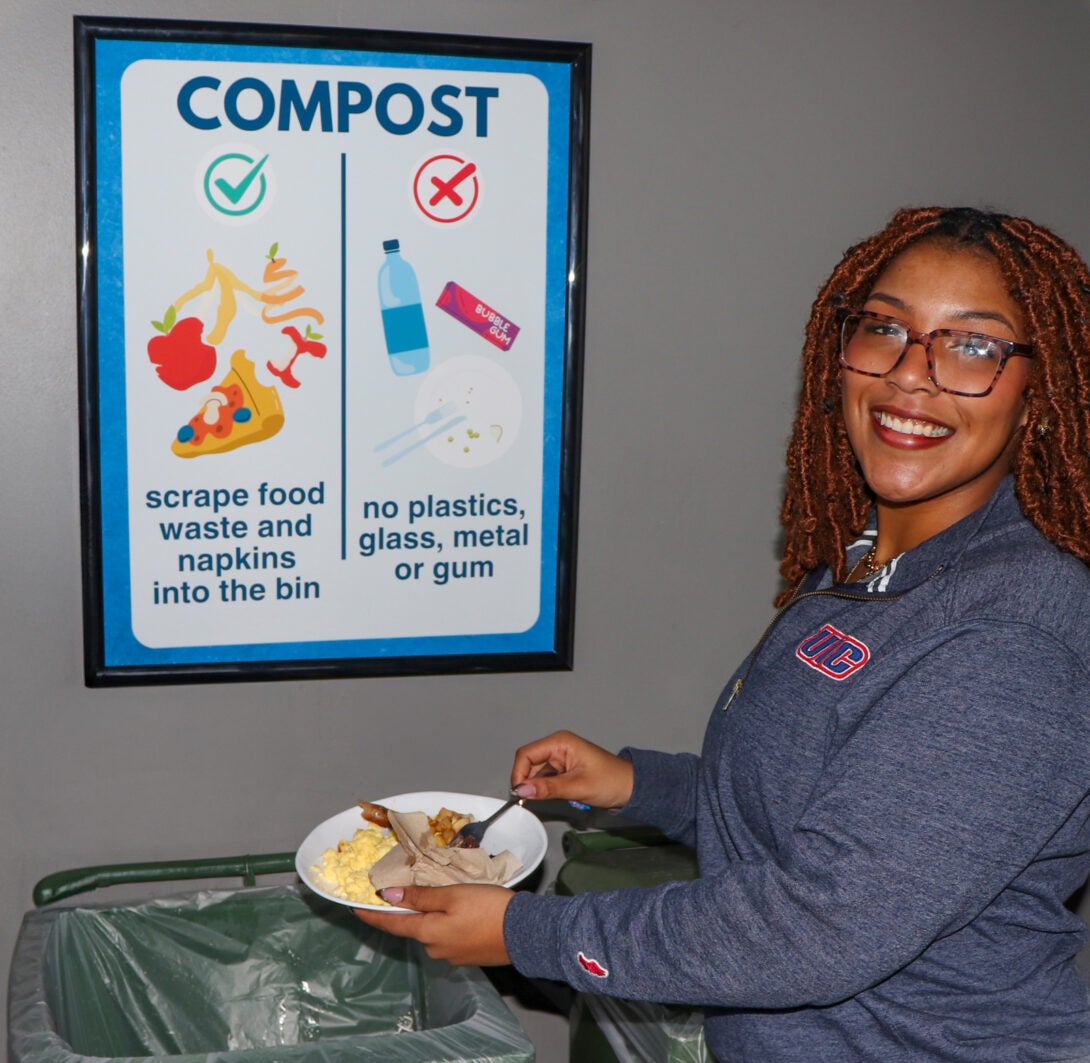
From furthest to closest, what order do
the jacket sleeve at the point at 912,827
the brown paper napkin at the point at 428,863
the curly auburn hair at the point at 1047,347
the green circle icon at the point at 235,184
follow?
1. the green circle icon at the point at 235,184
2. the brown paper napkin at the point at 428,863
3. the curly auburn hair at the point at 1047,347
4. the jacket sleeve at the point at 912,827

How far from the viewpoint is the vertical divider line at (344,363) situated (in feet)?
5.76

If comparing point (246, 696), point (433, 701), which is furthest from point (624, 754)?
point (246, 696)

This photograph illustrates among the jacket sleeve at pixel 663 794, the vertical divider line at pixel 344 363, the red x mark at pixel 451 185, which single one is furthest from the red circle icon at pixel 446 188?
the jacket sleeve at pixel 663 794

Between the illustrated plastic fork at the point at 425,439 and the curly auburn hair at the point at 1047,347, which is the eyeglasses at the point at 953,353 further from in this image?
the illustrated plastic fork at the point at 425,439

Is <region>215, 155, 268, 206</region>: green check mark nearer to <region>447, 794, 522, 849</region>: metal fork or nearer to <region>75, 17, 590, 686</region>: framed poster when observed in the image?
<region>75, 17, 590, 686</region>: framed poster

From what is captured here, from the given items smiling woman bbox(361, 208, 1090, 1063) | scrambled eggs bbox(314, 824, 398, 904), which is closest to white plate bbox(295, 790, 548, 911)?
scrambled eggs bbox(314, 824, 398, 904)

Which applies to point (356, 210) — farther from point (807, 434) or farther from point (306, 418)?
point (807, 434)

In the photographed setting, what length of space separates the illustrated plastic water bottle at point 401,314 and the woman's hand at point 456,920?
0.86 meters

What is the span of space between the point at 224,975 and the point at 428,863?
690 mm

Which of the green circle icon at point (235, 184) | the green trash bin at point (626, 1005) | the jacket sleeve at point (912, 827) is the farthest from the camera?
the green circle icon at point (235, 184)

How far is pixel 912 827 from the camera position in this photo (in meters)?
0.92

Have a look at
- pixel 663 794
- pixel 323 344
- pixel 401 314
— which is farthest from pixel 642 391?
pixel 663 794

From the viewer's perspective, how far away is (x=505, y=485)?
6.17ft

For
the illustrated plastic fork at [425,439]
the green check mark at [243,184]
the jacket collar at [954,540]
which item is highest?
the green check mark at [243,184]
